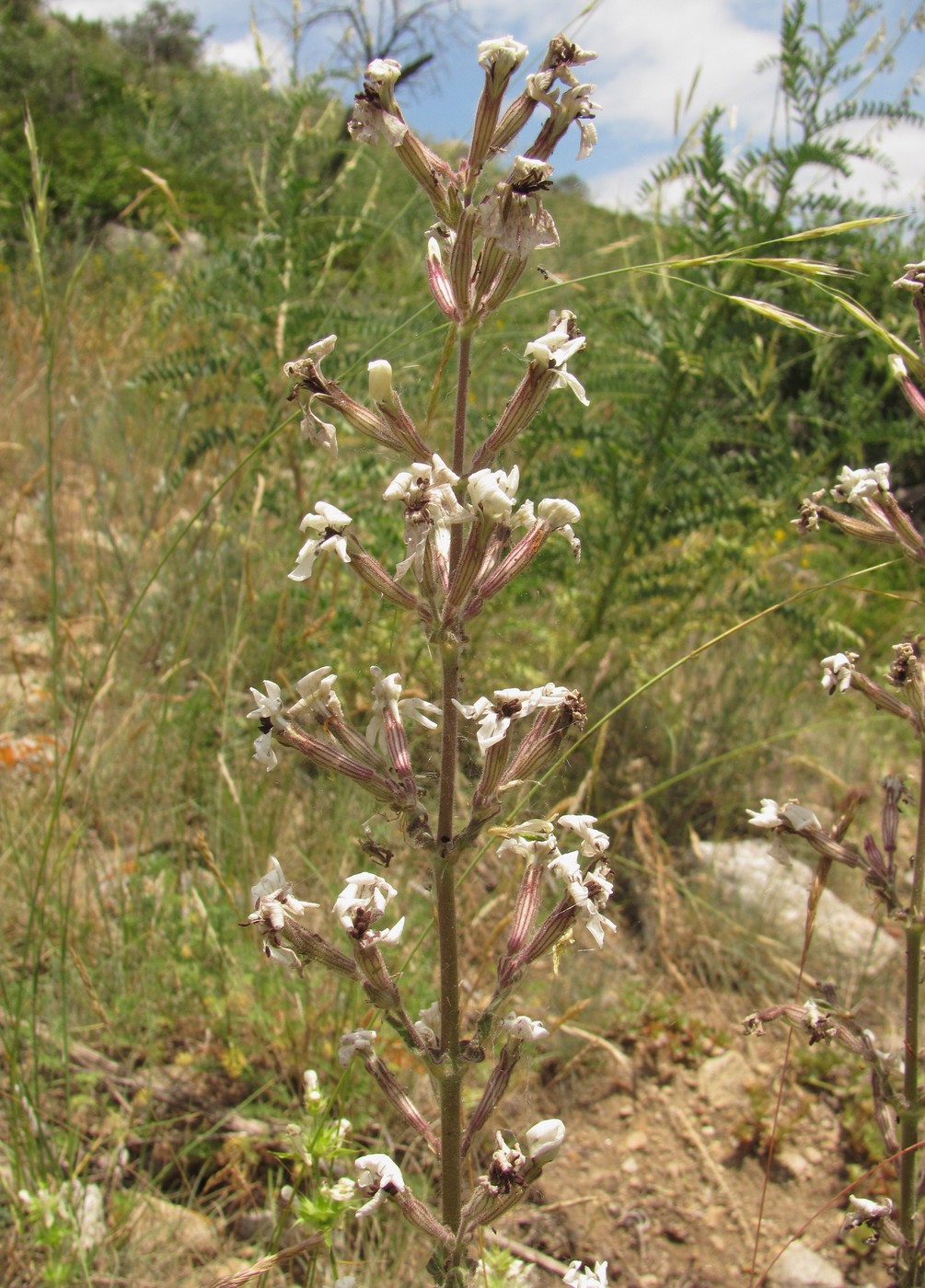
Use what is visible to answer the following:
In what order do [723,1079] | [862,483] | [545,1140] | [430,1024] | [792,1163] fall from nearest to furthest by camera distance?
[545,1140]
[430,1024]
[862,483]
[792,1163]
[723,1079]

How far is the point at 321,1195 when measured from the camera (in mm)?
1657

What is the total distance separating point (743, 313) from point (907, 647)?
248 centimetres

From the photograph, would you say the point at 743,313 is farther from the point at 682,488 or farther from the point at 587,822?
the point at 587,822

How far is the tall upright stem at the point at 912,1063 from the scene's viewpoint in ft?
5.74

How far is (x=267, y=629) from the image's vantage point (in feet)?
13.8

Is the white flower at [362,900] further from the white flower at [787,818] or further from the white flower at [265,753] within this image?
the white flower at [787,818]

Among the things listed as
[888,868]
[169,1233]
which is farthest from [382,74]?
[169,1233]

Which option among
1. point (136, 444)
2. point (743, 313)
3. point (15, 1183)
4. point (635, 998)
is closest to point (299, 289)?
point (136, 444)

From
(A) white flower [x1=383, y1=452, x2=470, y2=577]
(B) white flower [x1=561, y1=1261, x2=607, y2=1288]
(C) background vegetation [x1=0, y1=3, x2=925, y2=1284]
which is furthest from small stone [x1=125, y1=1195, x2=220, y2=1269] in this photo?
(A) white flower [x1=383, y1=452, x2=470, y2=577]

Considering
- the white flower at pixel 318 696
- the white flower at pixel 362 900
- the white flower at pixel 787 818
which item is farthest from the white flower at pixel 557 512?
the white flower at pixel 787 818

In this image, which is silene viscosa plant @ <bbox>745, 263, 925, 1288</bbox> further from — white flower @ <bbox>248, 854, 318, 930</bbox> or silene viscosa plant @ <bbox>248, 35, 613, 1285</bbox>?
white flower @ <bbox>248, 854, 318, 930</bbox>

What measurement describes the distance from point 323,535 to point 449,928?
66 centimetres

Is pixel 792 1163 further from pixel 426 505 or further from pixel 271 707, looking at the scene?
pixel 426 505

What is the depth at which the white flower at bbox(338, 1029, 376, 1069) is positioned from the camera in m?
1.53
